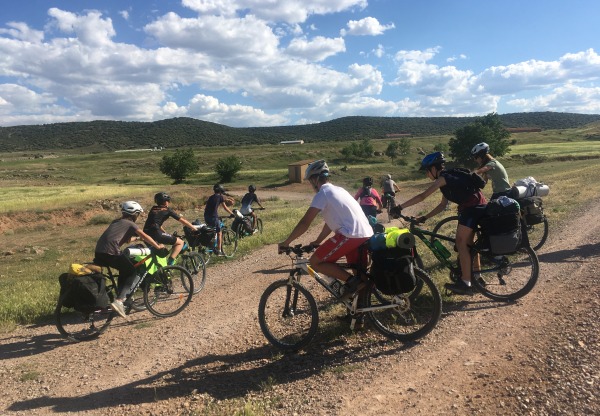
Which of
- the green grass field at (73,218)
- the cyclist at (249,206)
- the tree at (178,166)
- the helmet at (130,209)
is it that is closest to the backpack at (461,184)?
the green grass field at (73,218)

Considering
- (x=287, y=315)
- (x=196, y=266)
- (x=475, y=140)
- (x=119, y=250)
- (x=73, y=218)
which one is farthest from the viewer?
(x=475, y=140)

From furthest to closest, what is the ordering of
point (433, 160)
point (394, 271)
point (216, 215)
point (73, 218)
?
point (73, 218)
point (216, 215)
point (433, 160)
point (394, 271)

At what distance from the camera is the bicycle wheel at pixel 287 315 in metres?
4.98

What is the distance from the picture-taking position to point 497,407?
11.4 feet

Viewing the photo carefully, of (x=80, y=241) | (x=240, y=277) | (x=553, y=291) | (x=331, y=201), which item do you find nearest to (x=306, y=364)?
(x=331, y=201)

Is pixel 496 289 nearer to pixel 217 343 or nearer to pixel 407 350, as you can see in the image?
pixel 407 350

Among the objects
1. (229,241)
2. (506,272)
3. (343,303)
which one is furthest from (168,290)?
(229,241)

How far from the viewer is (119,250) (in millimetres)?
6465

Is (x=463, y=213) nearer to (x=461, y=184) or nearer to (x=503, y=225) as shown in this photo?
(x=461, y=184)

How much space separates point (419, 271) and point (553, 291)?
2662 mm

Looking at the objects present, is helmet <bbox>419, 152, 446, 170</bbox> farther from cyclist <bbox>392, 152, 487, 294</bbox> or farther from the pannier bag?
the pannier bag

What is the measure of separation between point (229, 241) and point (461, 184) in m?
8.53

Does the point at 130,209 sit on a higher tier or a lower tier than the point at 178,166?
higher

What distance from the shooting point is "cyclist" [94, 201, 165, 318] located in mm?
6367
